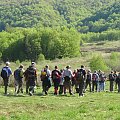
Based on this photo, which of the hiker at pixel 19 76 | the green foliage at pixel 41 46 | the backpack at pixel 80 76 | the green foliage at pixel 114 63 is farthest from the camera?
the green foliage at pixel 41 46

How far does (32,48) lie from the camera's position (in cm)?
9619

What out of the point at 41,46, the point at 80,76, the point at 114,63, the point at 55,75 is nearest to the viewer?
the point at 80,76

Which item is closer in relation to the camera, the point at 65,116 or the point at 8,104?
the point at 65,116

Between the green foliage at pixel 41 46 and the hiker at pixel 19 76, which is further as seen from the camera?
the green foliage at pixel 41 46

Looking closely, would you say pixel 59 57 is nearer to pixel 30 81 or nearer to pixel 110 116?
pixel 30 81

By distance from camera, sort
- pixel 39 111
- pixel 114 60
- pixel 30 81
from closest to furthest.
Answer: pixel 39 111
pixel 30 81
pixel 114 60

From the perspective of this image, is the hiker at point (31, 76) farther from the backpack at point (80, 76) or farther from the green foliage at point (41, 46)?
the green foliage at point (41, 46)

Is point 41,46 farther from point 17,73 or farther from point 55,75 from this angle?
point 17,73

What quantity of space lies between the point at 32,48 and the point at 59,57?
7119 mm

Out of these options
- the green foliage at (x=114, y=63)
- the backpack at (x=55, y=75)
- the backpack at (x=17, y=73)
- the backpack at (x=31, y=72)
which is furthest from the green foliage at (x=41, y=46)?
the backpack at (x=31, y=72)

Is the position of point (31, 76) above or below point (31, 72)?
below

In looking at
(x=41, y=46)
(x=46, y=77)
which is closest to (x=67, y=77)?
(x=46, y=77)

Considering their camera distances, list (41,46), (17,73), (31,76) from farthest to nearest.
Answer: (41,46) < (17,73) < (31,76)

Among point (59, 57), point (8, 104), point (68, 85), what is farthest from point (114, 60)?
point (8, 104)
